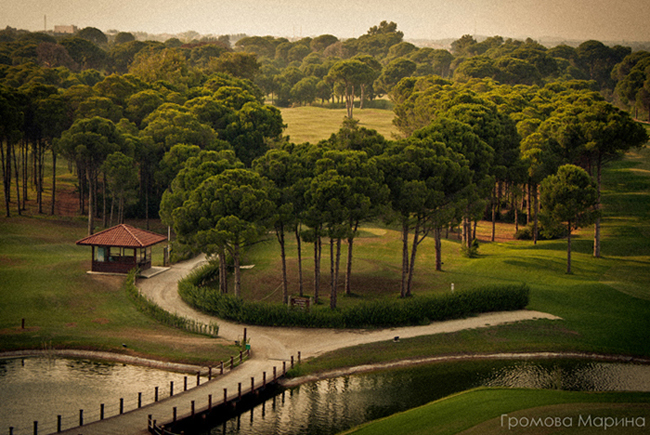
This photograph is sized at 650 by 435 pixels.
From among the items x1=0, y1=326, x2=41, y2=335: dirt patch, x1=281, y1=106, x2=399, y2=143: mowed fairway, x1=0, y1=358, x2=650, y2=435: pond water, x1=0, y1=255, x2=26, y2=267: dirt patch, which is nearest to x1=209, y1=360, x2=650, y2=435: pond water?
x1=0, y1=358, x2=650, y2=435: pond water

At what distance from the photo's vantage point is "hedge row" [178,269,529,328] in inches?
1596

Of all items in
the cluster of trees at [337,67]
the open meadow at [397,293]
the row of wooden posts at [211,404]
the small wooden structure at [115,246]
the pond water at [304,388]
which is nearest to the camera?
the row of wooden posts at [211,404]

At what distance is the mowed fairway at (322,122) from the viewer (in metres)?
112

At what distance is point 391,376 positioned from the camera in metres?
33.9

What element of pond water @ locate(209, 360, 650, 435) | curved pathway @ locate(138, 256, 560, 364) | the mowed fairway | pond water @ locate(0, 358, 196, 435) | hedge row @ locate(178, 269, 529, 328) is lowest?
pond water @ locate(209, 360, 650, 435)

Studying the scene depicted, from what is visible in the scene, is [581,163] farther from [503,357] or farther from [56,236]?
[56,236]

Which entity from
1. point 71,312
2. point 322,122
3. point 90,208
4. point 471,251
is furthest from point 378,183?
point 322,122

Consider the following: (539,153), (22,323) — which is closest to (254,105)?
(539,153)

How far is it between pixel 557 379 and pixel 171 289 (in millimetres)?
30183

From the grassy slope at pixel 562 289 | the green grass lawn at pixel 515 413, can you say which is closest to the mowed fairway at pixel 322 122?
the grassy slope at pixel 562 289

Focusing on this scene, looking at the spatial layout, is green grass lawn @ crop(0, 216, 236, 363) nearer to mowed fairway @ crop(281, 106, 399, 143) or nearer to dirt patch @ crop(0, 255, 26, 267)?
dirt patch @ crop(0, 255, 26, 267)

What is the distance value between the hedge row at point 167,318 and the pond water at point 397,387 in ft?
32.3

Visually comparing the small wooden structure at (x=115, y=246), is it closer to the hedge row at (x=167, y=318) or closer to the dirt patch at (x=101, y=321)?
the hedge row at (x=167, y=318)

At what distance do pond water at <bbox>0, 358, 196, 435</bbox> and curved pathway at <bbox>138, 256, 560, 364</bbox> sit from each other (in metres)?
6.36
